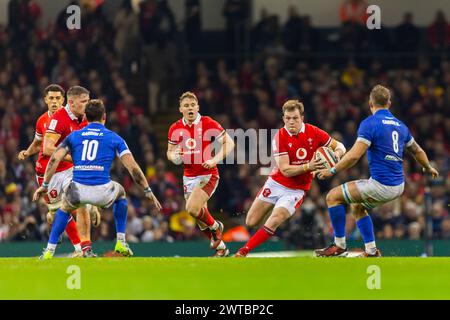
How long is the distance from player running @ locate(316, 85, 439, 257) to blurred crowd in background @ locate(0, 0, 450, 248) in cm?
1065

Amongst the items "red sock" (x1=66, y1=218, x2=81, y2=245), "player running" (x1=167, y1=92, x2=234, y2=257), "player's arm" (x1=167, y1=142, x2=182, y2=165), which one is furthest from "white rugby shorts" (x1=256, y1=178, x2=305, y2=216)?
"red sock" (x1=66, y1=218, x2=81, y2=245)

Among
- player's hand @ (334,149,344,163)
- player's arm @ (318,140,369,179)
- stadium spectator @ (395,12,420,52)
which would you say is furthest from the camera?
stadium spectator @ (395,12,420,52)

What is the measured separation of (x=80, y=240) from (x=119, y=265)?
2171 millimetres

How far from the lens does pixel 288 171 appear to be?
58.4 ft

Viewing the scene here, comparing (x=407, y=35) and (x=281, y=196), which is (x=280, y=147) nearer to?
(x=281, y=196)

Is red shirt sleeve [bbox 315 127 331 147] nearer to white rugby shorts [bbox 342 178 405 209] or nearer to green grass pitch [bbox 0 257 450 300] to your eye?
white rugby shorts [bbox 342 178 405 209]

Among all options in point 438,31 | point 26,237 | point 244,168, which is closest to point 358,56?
point 438,31

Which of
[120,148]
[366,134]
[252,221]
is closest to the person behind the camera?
[366,134]

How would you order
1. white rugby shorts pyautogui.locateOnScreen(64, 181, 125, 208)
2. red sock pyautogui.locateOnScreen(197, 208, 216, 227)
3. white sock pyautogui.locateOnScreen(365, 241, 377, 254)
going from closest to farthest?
1. white rugby shorts pyautogui.locateOnScreen(64, 181, 125, 208)
2. white sock pyautogui.locateOnScreen(365, 241, 377, 254)
3. red sock pyautogui.locateOnScreen(197, 208, 216, 227)

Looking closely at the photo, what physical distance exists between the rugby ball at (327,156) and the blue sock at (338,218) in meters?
0.54

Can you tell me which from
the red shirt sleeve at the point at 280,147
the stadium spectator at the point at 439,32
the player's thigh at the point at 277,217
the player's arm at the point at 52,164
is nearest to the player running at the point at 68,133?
the player's arm at the point at 52,164

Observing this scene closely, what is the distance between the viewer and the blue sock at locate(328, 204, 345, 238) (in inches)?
677

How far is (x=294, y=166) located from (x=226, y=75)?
46.5 ft

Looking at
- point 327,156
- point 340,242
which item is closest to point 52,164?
point 327,156
